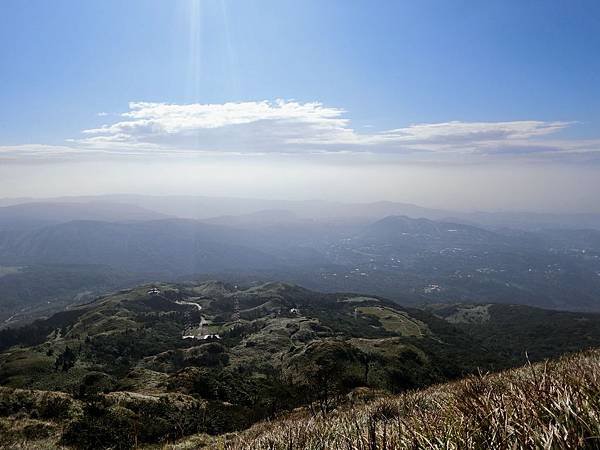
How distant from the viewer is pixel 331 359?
275 ft

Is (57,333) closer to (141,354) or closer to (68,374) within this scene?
(141,354)

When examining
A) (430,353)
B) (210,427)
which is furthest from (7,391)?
(430,353)

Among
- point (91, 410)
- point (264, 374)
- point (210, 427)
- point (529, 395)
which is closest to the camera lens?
point (529, 395)

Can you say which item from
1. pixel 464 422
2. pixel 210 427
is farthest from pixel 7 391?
pixel 464 422

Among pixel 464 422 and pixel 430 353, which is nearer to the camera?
pixel 464 422

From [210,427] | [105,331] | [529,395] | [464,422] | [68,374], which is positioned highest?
[529,395]

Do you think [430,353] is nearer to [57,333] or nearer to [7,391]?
[7,391]

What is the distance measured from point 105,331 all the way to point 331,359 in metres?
94.7

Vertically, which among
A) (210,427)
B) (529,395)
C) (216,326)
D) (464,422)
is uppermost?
(529,395)

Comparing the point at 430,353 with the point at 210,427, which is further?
the point at 430,353

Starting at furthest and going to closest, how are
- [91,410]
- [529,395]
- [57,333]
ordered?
[57,333] < [91,410] < [529,395]

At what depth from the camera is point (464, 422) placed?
3762mm

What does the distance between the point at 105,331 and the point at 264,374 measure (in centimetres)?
7839

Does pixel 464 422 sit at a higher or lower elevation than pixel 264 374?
higher
